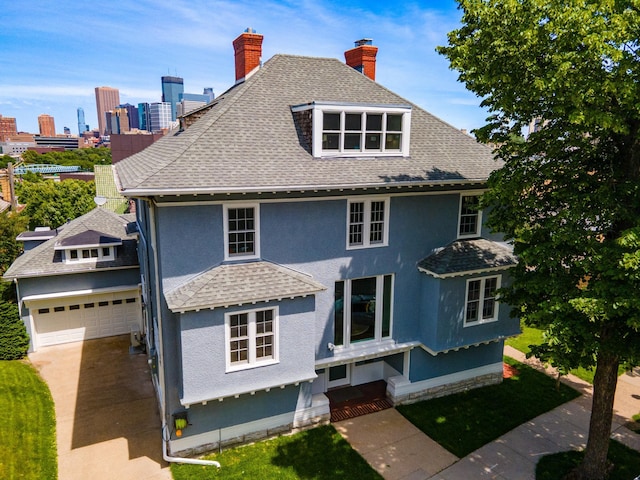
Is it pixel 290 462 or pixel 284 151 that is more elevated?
pixel 284 151

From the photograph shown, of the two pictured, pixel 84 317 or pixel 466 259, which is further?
pixel 84 317

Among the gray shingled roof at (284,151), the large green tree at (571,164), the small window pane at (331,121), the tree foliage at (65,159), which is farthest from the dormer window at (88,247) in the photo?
the tree foliage at (65,159)

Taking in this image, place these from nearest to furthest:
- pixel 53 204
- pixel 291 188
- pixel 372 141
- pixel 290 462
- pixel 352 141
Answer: pixel 291 188, pixel 290 462, pixel 352 141, pixel 372 141, pixel 53 204

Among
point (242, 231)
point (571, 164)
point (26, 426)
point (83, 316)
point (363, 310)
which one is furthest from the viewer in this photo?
point (83, 316)

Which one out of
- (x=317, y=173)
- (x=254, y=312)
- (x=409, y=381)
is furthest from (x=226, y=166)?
(x=409, y=381)

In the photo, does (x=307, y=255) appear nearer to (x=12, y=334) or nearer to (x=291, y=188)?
(x=291, y=188)

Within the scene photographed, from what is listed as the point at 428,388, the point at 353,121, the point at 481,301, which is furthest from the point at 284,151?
the point at 428,388
